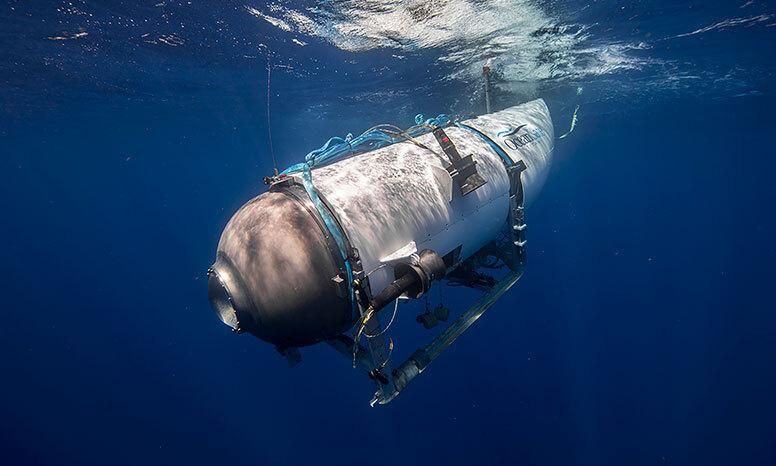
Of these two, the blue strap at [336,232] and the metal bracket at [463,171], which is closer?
the blue strap at [336,232]

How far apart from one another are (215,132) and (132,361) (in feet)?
70.4

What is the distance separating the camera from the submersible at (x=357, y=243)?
115 inches

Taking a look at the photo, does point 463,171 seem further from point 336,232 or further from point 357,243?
point 336,232

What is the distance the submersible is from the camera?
2922 mm

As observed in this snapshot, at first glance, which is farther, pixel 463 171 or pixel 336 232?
pixel 463 171

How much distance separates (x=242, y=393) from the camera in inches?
857

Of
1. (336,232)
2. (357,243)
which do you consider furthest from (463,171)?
(336,232)

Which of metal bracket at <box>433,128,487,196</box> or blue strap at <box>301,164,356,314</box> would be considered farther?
metal bracket at <box>433,128,487,196</box>

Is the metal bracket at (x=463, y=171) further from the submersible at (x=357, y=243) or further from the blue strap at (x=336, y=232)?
the blue strap at (x=336, y=232)

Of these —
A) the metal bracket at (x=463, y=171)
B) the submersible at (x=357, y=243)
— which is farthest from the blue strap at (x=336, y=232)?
the metal bracket at (x=463, y=171)

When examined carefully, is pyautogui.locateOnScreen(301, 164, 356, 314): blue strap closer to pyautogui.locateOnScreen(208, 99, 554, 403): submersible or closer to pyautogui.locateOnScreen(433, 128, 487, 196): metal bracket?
pyautogui.locateOnScreen(208, 99, 554, 403): submersible

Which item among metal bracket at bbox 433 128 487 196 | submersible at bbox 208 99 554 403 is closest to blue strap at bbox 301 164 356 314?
submersible at bbox 208 99 554 403

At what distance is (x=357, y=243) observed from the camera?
3090 millimetres

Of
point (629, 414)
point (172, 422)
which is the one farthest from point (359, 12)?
point (172, 422)
